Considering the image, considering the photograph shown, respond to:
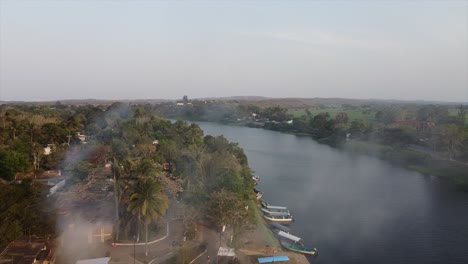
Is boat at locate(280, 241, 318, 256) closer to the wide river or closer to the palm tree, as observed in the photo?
the wide river

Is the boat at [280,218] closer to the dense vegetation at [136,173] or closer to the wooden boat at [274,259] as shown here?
the dense vegetation at [136,173]

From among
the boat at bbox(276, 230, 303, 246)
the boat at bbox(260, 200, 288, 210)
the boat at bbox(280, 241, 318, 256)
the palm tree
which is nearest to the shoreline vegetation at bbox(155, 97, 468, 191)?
the boat at bbox(260, 200, 288, 210)

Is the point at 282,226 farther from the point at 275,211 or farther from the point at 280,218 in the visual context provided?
the point at 275,211

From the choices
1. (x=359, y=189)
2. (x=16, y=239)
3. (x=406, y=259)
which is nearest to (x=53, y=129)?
(x=16, y=239)

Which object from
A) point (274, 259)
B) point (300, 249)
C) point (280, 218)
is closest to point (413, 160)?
point (280, 218)

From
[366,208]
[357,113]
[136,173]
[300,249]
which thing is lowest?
[300,249]

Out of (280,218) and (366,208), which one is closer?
(280,218)

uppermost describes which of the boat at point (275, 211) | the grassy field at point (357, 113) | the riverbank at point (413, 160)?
the grassy field at point (357, 113)

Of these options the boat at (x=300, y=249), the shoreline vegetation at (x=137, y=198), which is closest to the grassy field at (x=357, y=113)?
the shoreline vegetation at (x=137, y=198)

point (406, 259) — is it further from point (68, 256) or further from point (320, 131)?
point (320, 131)
